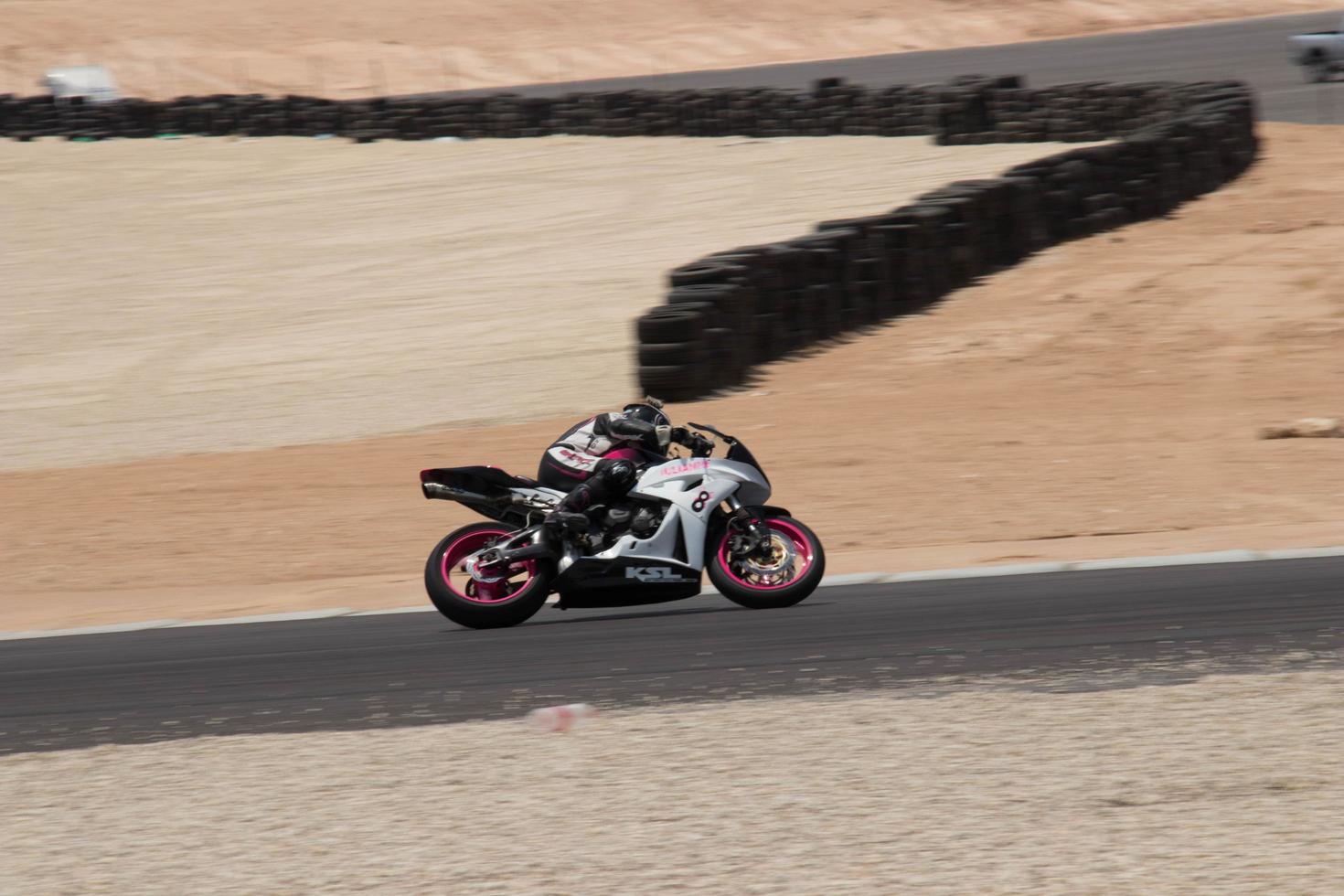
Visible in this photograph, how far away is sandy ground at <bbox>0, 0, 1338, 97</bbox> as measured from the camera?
51344 millimetres

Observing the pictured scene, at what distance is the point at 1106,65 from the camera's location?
134 ft

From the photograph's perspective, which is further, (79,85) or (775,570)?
(79,85)

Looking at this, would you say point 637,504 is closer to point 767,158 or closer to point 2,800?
point 2,800

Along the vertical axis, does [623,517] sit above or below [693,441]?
below

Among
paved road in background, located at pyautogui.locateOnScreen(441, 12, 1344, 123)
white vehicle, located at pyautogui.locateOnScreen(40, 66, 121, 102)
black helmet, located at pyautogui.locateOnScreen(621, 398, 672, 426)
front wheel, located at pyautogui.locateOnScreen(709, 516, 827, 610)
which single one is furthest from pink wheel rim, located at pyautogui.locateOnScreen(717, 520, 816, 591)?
white vehicle, located at pyautogui.locateOnScreen(40, 66, 121, 102)

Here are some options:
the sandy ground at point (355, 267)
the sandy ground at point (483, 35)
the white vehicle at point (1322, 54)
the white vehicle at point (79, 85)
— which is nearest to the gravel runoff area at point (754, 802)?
the sandy ground at point (355, 267)

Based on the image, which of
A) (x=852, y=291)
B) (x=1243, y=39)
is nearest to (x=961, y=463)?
(x=852, y=291)

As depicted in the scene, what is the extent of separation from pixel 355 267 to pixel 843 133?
11074 mm

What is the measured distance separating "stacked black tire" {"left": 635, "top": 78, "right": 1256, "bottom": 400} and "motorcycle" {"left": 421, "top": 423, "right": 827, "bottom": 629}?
6299mm

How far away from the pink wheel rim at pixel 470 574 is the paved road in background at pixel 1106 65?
25734 mm

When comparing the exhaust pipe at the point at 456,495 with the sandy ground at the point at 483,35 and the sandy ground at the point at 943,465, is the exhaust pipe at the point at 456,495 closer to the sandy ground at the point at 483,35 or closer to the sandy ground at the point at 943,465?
the sandy ground at the point at 943,465

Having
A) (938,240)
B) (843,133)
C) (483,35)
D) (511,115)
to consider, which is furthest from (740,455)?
(483,35)

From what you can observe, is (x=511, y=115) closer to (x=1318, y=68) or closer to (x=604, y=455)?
(x=1318, y=68)

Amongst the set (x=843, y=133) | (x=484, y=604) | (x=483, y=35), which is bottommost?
(x=484, y=604)
